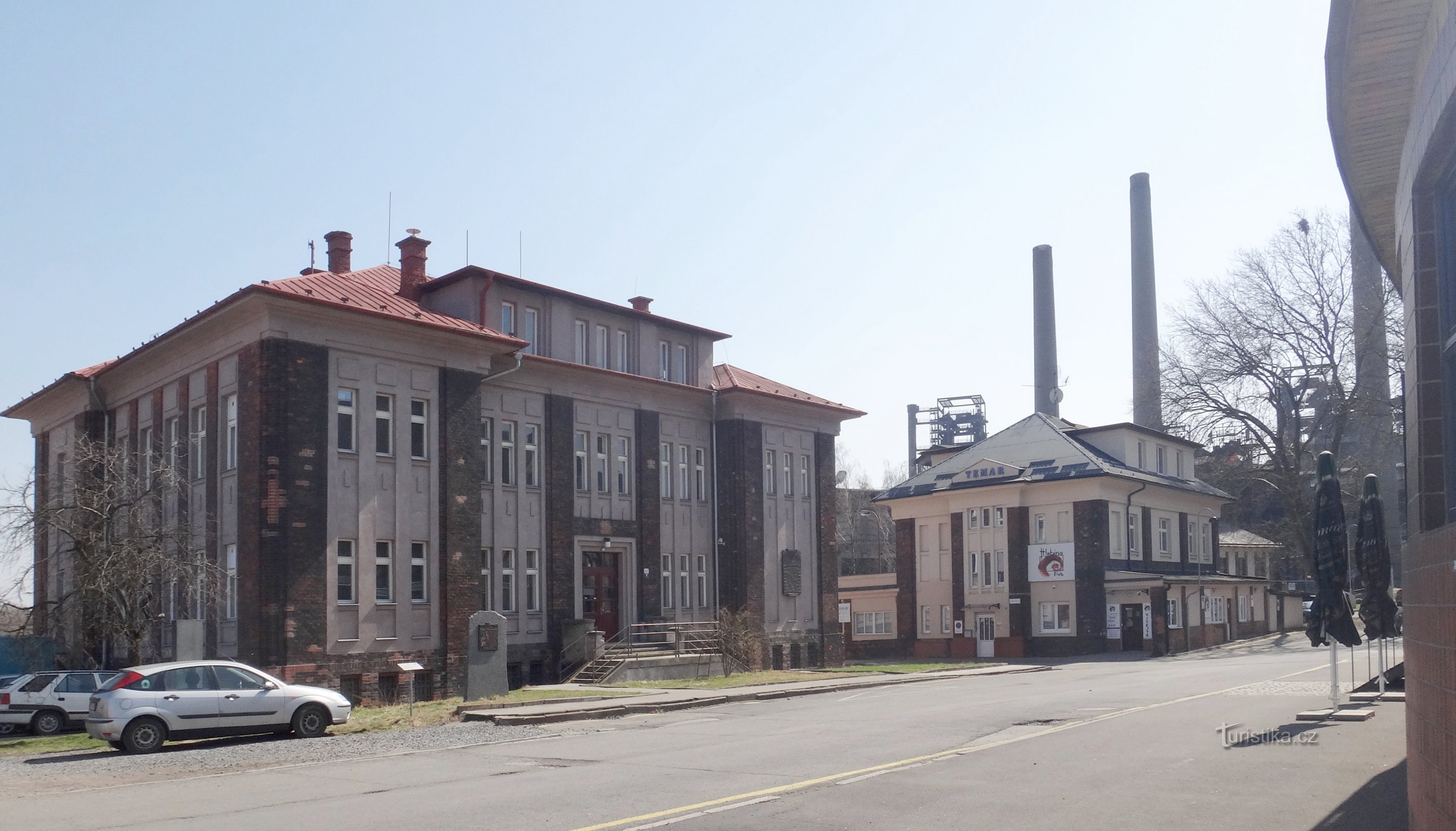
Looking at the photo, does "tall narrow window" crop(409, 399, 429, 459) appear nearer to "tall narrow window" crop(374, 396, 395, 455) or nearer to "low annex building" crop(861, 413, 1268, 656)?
"tall narrow window" crop(374, 396, 395, 455)

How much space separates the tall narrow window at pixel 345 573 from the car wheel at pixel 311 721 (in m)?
7.01

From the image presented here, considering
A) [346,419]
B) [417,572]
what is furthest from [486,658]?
[346,419]

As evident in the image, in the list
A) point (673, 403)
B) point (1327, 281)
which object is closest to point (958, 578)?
point (1327, 281)

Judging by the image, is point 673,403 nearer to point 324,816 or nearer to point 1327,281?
point 324,816

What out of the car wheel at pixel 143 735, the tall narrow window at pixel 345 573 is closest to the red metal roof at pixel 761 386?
the tall narrow window at pixel 345 573

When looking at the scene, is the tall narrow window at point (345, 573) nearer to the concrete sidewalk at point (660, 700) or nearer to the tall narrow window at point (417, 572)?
the tall narrow window at point (417, 572)

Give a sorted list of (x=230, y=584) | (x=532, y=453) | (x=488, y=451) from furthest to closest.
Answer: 1. (x=532, y=453)
2. (x=488, y=451)
3. (x=230, y=584)

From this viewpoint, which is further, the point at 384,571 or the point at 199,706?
the point at 384,571

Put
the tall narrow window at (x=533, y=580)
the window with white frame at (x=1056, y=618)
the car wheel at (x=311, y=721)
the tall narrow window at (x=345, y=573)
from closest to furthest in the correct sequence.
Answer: the car wheel at (x=311, y=721) < the tall narrow window at (x=345, y=573) < the tall narrow window at (x=533, y=580) < the window with white frame at (x=1056, y=618)

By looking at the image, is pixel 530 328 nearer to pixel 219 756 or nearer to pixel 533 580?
pixel 533 580

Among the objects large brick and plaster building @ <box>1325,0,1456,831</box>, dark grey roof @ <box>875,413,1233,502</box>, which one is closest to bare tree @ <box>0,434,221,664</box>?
large brick and plaster building @ <box>1325,0,1456,831</box>

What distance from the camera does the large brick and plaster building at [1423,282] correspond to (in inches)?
254

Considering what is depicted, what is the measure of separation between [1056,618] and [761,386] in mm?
19950

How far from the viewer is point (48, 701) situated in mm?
24328
